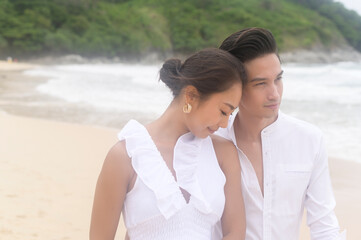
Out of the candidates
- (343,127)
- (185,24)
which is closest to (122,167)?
(343,127)

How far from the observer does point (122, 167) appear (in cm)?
173

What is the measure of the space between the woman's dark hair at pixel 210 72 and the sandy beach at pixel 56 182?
2.52 m

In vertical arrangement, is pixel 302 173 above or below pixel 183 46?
above

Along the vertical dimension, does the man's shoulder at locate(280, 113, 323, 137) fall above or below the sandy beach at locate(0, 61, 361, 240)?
above

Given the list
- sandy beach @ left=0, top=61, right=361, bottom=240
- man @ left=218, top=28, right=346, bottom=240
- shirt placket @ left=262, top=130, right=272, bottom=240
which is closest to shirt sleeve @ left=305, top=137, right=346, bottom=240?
man @ left=218, top=28, right=346, bottom=240

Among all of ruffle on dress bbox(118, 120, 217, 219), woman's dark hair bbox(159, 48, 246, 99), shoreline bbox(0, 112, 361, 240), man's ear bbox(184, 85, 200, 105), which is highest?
woman's dark hair bbox(159, 48, 246, 99)

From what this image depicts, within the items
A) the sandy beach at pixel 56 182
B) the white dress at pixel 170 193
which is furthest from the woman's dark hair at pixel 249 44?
the sandy beach at pixel 56 182

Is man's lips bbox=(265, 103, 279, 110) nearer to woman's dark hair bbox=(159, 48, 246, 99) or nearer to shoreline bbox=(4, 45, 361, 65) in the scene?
woman's dark hair bbox=(159, 48, 246, 99)

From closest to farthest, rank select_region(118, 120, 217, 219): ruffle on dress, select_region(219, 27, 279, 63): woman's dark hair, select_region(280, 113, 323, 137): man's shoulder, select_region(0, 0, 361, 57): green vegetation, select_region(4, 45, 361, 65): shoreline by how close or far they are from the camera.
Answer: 1. select_region(118, 120, 217, 219): ruffle on dress
2. select_region(219, 27, 279, 63): woman's dark hair
3. select_region(280, 113, 323, 137): man's shoulder
4. select_region(4, 45, 361, 65): shoreline
5. select_region(0, 0, 361, 57): green vegetation

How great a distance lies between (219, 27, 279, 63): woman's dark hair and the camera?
1.98m

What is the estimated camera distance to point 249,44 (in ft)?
6.47

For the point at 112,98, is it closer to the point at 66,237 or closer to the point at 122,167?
the point at 66,237

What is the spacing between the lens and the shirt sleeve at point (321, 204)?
6.73 feet

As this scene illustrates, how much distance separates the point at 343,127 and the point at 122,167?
24.8 feet
